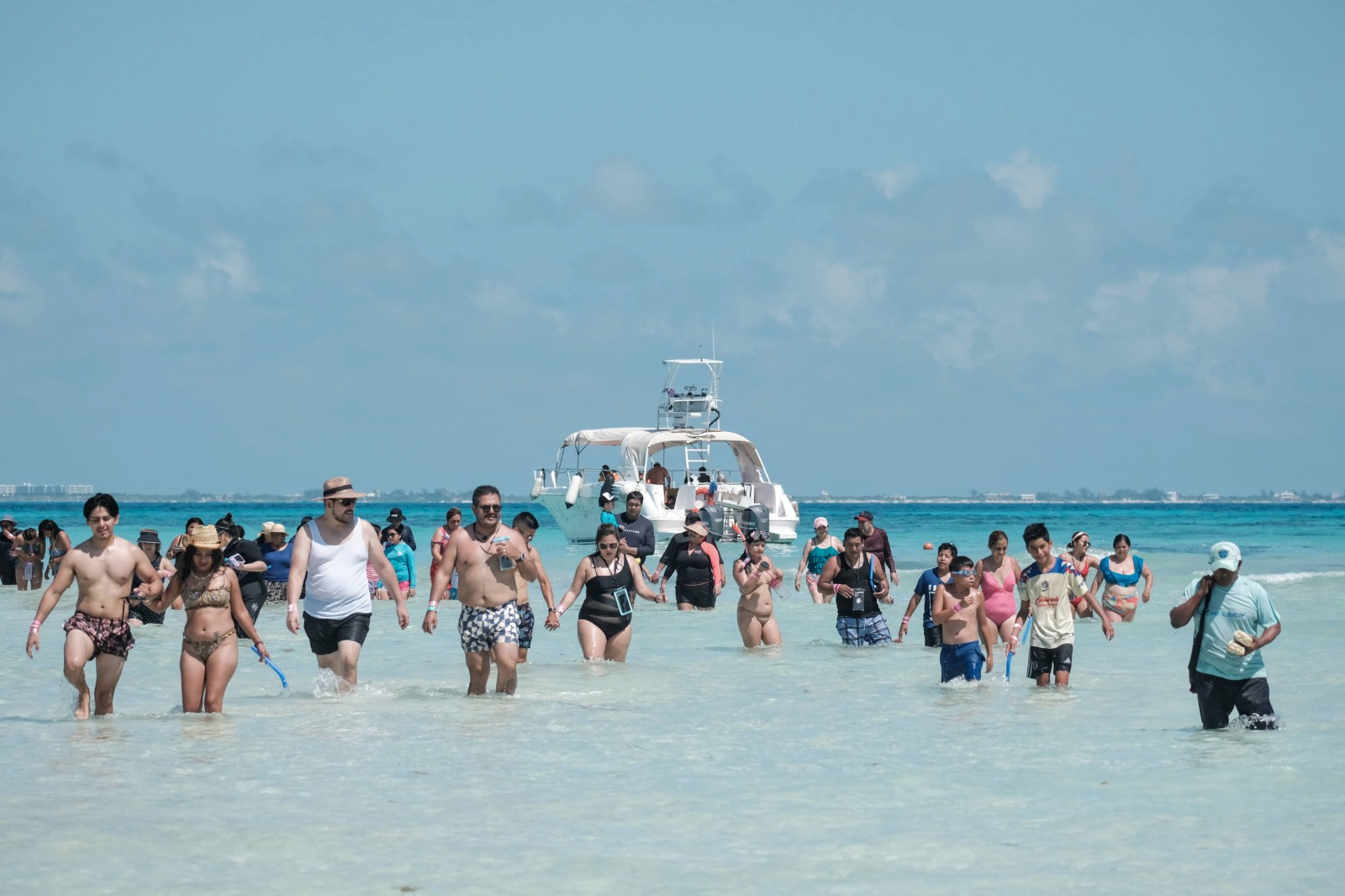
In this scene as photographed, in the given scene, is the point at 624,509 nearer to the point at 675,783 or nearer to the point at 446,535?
the point at 446,535

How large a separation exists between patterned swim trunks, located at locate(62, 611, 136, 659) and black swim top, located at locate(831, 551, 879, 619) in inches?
274

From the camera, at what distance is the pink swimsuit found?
12000 mm

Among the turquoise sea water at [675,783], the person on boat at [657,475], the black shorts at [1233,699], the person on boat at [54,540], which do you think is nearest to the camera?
→ the turquoise sea water at [675,783]

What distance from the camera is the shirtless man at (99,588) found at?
8.71 meters

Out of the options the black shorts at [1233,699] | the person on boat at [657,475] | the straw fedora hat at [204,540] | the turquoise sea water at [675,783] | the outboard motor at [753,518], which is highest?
the person on boat at [657,475]

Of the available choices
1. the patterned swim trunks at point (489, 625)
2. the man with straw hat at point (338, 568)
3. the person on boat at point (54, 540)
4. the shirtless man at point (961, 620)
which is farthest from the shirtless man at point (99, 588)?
the person on boat at point (54, 540)

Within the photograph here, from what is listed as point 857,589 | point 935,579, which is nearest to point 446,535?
point 857,589

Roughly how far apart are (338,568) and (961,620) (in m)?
4.80

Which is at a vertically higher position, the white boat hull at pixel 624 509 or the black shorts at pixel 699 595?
the white boat hull at pixel 624 509

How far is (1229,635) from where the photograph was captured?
8.26 meters

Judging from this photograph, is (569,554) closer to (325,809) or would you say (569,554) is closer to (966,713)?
(966,713)

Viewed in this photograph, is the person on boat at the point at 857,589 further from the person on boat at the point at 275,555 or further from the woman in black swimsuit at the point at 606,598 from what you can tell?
the person on boat at the point at 275,555

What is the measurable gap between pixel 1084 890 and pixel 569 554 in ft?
106

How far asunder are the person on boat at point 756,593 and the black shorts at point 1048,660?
3221 mm
